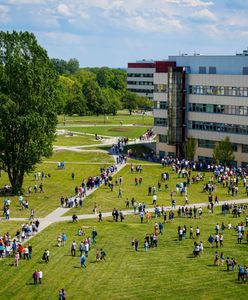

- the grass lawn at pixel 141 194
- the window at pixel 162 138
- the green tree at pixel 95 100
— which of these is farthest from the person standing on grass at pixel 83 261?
the green tree at pixel 95 100

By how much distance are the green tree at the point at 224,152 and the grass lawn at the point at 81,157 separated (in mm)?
16517

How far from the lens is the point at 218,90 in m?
97.7

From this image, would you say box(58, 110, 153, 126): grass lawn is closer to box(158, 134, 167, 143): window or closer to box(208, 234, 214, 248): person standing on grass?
box(158, 134, 167, 143): window

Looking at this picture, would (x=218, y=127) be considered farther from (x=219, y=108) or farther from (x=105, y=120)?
(x=105, y=120)

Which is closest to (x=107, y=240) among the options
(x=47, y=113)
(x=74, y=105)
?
(x=47, y=113)

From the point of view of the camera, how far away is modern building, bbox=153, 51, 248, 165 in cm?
9525

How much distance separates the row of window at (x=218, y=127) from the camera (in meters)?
95.4

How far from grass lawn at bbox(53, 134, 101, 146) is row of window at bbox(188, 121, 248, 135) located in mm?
23302

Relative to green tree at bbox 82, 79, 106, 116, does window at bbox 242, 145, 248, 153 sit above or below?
below

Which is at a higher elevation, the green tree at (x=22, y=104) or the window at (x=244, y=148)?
the green tree at (x=22, y=104)

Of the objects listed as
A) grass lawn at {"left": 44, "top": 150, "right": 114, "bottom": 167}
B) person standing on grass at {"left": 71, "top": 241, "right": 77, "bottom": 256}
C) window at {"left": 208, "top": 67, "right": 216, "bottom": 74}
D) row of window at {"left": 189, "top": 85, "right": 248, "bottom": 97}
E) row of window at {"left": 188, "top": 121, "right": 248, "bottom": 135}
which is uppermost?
window at {"left": 208, "top": 67, "right": 216, "bottom": 74}

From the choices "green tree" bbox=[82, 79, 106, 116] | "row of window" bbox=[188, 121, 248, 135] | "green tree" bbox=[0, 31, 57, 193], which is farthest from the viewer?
"green tree" bbox=[82, 79, 106, 116]

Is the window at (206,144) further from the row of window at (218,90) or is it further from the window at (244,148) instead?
the row of window at (218,90)

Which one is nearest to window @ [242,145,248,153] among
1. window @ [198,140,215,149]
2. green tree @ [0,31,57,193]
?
window @ [198,140,215,149]
